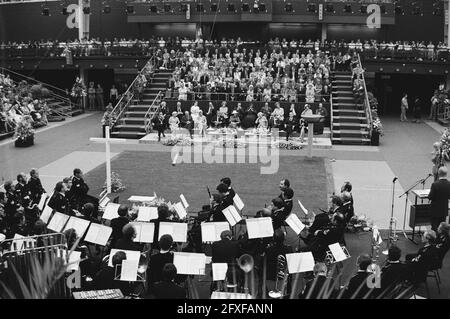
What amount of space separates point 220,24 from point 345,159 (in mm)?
22754

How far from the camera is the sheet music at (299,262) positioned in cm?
933

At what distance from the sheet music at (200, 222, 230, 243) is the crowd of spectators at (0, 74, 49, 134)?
62.4 ft

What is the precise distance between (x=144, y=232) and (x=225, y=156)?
41.9 feet

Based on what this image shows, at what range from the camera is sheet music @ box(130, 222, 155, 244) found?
10969 mm

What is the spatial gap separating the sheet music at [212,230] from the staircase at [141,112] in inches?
697

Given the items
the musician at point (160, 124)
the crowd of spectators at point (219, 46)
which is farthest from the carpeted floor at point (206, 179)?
the crowd of spectators at point (219, 46)

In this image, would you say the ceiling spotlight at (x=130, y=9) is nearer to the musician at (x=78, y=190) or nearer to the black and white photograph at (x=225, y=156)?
the black and white photograph at (x=225, y=156)

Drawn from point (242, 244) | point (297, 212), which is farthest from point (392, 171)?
point (242, 244)

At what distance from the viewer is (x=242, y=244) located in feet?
36.5

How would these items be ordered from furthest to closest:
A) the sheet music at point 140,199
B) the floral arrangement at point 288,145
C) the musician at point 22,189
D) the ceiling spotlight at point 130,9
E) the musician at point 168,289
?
the ceiling spotlight at point 130,9 < the floral arrangement at point 288,145 < the sheet music at point 140,199 < the musician at point 22,189 < the musician at point 168,289

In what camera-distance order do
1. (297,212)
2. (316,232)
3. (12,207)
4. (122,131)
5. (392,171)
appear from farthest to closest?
(122,131) → (392,171) → (297,212) → (12,207) → (316,232)

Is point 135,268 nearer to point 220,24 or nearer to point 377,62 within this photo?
point 377,62

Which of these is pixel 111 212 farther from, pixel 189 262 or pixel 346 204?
pixel 346 204
